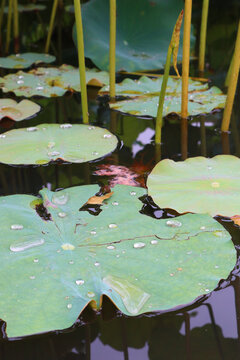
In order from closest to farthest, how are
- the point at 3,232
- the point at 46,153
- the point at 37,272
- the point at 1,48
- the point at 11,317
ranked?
1. the point at 11,317
2. the point at 37,272
3. the point at 3,232
4. the point at 46,153
5. the point at 1,48

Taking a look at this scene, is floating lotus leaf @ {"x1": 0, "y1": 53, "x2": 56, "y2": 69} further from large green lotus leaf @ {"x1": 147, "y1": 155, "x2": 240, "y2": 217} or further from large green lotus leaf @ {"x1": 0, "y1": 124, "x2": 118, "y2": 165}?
large green lotus leaf @ {"x1": 147, "y1": 155, "x2": 240, "y2": 217}

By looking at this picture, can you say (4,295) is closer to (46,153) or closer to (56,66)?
(46,153)

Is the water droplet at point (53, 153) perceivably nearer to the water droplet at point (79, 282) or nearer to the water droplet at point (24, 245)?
the water droplet at point (24, 245)

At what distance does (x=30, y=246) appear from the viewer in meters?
1.09

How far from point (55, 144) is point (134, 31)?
5.06 feet

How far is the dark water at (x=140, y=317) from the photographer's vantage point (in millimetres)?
878

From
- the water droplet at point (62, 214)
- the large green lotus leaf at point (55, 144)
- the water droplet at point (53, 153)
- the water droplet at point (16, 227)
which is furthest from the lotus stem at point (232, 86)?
the water droplet at point (16, 227)

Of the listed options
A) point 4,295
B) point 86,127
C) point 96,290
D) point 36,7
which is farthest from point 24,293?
point 36,7

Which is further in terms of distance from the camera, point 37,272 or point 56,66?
point 56,66

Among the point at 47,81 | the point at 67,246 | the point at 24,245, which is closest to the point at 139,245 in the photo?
the point at 67,246

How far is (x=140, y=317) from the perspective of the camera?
3.14ft

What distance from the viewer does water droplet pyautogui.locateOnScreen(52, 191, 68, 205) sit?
1.29m

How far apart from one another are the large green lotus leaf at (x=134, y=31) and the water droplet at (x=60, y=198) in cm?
145

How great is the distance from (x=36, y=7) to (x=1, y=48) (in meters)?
1.36
